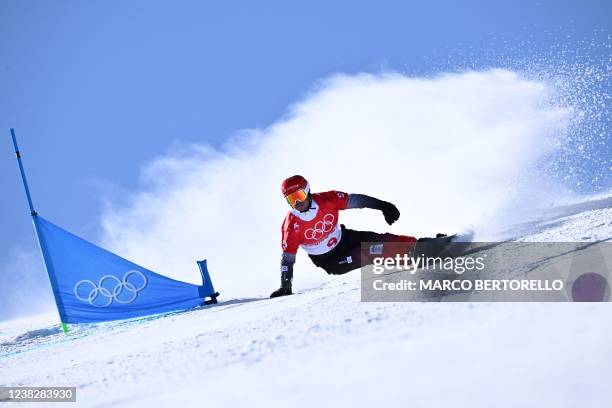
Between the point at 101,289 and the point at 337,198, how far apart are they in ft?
10.0

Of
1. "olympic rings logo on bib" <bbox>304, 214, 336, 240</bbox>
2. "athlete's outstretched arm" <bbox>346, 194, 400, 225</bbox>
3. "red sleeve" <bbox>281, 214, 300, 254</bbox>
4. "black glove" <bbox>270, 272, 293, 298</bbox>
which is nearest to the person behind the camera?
"black glove" <bbox>270, 272, 293, 298</bbox>

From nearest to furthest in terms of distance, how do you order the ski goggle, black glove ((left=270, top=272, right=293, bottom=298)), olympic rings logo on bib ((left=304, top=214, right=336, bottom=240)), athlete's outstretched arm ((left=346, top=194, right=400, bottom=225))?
black glove ((left=270, top=272, right=293, bottom=298))
the ski goggle
olympic rings logo on bib ((left=304, top=214, right=336, bottom=240))
athlete's outstretched arm ((left=346, top=194, right=400, bottom=225))

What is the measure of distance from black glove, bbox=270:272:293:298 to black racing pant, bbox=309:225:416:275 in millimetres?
901

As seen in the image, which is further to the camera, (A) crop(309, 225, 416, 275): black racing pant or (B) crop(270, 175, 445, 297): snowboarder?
(A) crop(309, 225, 416, 275): black racing pant

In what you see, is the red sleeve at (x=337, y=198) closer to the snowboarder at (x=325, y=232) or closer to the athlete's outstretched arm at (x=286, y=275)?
the snowboarder at (x=325, y=232)

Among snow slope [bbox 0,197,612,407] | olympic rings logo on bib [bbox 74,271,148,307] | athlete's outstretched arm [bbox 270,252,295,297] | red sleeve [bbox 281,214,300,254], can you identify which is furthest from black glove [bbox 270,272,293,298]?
snow slope [bbox 0,197,612,407]

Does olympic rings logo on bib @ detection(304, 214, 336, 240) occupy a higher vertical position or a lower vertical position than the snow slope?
higher

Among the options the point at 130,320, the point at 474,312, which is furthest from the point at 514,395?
the point at 130,320

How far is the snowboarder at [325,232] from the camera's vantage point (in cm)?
645

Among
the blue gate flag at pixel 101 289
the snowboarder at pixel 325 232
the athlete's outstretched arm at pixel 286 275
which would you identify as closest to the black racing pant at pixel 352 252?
the snowboarder at pixel 325 232

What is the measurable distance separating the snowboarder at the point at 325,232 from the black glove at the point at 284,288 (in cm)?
3

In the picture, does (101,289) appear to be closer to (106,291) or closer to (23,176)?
(106,291)

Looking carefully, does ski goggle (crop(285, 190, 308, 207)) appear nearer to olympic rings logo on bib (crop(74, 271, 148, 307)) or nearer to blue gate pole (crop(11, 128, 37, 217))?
olympic rings logo on bib (crop(74, 271, 148, 307))

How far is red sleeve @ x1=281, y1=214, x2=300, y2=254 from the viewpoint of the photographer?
6.53 meters
